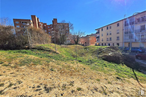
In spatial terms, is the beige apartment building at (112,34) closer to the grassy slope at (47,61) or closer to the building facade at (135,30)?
the building facade at (135,30)

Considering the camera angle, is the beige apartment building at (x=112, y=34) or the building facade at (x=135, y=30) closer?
the building facade at (x=135, y=30)

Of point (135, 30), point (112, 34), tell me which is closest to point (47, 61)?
point (135, 30)

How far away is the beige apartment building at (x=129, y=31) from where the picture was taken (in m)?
19.8

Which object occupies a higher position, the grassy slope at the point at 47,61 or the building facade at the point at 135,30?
the building facade at the point at 135,30

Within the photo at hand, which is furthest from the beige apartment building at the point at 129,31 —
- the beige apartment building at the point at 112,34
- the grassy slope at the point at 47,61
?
the grassy slope at the point at 47,61

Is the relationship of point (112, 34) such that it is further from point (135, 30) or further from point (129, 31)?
point (135, 30)

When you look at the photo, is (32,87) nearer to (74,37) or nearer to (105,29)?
(74,37)

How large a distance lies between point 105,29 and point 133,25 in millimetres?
9972

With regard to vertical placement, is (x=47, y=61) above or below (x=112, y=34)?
below

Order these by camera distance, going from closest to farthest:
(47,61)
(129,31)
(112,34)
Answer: (47,61), (129,31), (112,34)

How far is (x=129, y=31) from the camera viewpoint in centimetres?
2211

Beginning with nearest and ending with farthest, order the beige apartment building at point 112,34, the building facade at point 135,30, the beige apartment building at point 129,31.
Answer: the building facade at point 135,30
the beige apartment building at point 129,31
the beige apartment building at point 112,34

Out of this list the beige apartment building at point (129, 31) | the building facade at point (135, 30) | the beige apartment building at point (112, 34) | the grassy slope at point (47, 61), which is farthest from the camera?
the beige apartment building at point (112, 34)

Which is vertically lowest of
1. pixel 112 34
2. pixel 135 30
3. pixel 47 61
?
pixel 47 61
